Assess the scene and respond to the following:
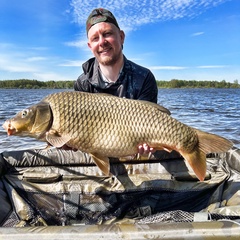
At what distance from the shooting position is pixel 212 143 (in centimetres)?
174

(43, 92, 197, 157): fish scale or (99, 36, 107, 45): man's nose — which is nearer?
(43, 92, 197, 157): fish scale

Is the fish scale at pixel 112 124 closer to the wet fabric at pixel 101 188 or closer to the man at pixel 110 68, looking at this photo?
the wet fabric at pixel 101 188

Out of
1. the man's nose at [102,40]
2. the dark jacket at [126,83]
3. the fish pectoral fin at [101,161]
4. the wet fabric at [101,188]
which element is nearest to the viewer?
the fish pectoral fin at [101,161]

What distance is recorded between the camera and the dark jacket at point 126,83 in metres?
2.56

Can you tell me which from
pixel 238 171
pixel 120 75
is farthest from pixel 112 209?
pixel 120 75

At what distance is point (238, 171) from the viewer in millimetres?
2129

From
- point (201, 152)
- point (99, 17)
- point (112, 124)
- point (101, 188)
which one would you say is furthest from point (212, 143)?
point (99, 17)

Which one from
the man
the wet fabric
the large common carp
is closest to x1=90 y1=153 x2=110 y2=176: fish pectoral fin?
the large common carp

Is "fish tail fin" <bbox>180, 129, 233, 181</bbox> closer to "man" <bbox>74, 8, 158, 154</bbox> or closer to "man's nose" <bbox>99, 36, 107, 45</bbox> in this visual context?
"man" <bbox>74, 8, 158, 154</bbox>

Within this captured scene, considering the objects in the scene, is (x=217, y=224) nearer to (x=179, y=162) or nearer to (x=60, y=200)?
(x=179, y=162)

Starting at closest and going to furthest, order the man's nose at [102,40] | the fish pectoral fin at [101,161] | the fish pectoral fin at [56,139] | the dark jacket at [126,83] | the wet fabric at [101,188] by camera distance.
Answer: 1. the fish pectoral fin at [56,139]
2. the fish pectoral fin at [101,161]
3. the wet fabric at [101,188]
4. the man's nose at [102,40]
5. the dark jacket at [126,83]

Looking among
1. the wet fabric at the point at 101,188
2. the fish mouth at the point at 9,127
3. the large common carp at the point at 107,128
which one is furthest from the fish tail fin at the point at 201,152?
the fish mouth at the point at 9,127

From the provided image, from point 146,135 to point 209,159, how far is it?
77 cm

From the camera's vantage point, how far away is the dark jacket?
256 cm
